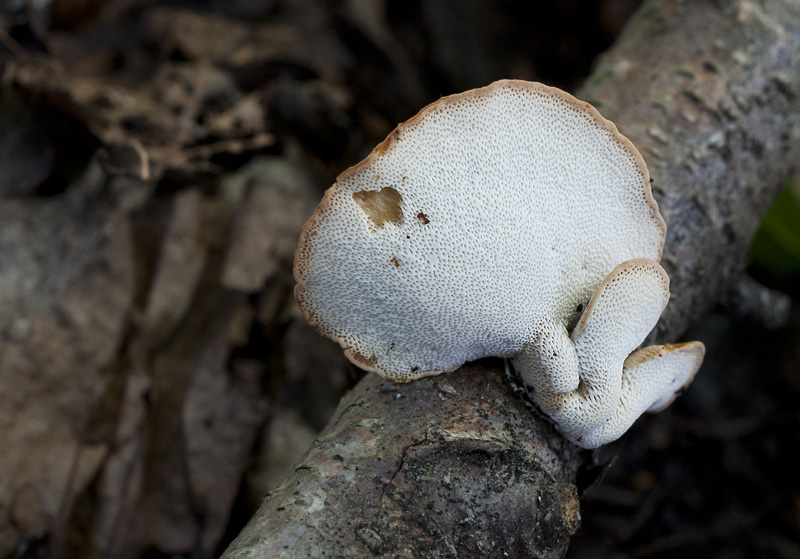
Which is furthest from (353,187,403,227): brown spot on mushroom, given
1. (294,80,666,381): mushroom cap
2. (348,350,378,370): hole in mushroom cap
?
(348,350,378,370): hole in mushroom cap

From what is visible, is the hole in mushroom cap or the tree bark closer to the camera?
the tree bark

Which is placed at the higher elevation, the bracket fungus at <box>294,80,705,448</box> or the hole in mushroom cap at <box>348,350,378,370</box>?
the bracket fungus at <box>294,80,705,448</box>

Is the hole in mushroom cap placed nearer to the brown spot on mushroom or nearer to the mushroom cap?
the mushroom cap

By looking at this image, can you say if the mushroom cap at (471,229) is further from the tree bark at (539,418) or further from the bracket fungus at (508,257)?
the tree bark at (539,418)

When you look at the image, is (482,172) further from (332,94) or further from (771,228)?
(771,228)

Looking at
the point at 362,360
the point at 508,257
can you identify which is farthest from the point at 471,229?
the point at 362,360

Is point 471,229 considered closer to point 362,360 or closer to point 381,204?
point 381,204

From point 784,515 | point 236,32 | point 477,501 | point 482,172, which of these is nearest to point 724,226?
point 482,172

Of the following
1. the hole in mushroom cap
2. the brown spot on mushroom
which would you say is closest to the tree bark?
the hole in mushroom cap
